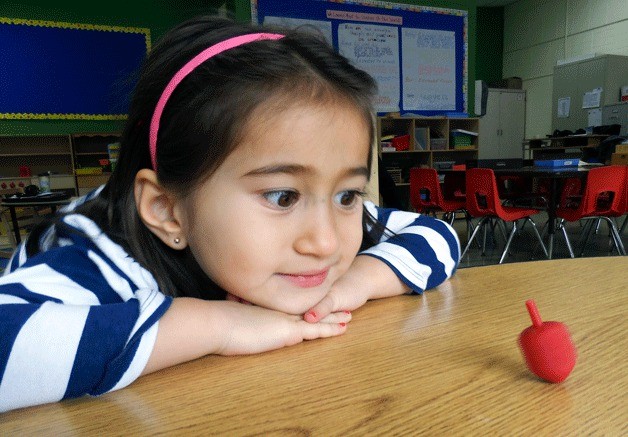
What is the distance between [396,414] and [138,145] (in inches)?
18.8

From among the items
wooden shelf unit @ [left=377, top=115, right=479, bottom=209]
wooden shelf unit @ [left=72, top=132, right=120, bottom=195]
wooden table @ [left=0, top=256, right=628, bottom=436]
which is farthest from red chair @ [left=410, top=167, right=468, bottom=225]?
wooden shelf unit @ [left=72, top=132, right=120, bottom=195]

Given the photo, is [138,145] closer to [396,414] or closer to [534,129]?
[396,414]

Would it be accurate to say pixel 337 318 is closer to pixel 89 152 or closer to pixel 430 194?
pixel 430 194

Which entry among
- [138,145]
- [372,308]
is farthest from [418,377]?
[138,145]

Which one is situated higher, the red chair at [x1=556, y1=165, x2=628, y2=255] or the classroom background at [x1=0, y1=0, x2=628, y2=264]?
the classroom background at [x1=0, y1=0, x2=628, y2=264]

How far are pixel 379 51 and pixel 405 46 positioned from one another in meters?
0.38

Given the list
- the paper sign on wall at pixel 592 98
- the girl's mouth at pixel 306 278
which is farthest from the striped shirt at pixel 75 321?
the paper sign on wall at pixel 592 98

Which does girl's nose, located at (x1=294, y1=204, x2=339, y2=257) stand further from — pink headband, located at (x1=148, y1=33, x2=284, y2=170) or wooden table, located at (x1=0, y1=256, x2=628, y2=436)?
pink headband, located at (x1=148, y1=33, x2=284, y2=170)

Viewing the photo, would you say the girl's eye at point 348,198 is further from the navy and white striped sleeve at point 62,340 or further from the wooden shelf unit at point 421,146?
the wooden shelf unit at point 421,146

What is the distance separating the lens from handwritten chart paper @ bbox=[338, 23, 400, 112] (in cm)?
532

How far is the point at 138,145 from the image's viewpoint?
1.99ft

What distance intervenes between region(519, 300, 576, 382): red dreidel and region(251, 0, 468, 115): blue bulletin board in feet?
16.7

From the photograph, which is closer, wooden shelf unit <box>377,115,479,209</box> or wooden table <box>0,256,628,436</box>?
wooden table <box>0,256,628,436</box>

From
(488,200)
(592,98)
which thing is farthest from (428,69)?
(488,200)
